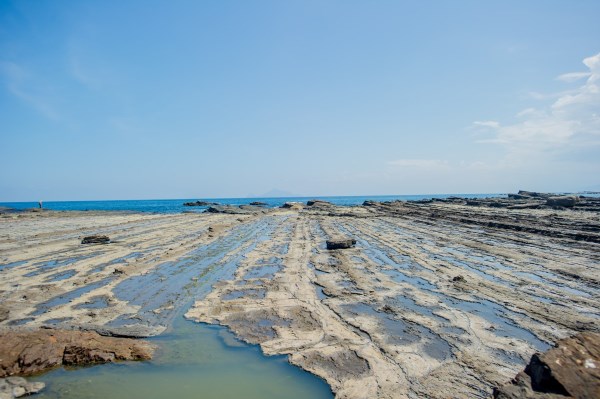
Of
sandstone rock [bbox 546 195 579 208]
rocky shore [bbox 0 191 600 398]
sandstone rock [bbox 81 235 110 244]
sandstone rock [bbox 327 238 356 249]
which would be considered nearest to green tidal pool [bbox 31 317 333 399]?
rocky shore [bbox 0 191 600 398]

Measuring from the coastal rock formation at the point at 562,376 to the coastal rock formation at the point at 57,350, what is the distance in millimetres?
4514

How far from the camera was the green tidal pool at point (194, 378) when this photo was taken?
13.3 feet

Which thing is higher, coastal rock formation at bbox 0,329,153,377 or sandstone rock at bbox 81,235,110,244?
sandstone rock at bbox 81,235,110,244

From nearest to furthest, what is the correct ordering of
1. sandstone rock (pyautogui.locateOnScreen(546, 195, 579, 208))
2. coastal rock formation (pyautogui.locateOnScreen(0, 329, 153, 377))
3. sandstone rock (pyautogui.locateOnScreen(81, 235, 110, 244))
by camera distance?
coastal rock formation (pyautogui.locateOnScreen(0, 329, 153, 377)) → sandstone rock (pyautogui.locateOnScreen(81, 235, 110, 244)) → sandstone rock (pyautogui.locateOnScreen(546, 195, 579, 208))

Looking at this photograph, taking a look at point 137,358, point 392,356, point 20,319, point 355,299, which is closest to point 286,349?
point 392,356

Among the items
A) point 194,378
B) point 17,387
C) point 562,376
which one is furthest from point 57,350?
point 562,376

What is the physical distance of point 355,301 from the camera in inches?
286

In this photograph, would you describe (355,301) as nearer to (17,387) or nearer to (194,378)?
(194,378)

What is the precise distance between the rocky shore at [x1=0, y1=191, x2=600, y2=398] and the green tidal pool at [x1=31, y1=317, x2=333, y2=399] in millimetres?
278

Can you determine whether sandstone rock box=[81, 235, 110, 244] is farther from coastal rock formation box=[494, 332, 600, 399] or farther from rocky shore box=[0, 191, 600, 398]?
coastal rock formation box=[494, 332, 600, 399]

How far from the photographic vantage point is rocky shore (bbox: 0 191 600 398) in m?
4.64

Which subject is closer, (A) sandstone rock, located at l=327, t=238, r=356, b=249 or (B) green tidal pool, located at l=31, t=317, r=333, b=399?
(B) green tidal pool, located at l=31, t=317, r=333, b=399

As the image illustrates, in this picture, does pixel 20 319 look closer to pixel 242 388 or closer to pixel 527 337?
pixel 242 388

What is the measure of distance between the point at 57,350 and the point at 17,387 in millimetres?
779
